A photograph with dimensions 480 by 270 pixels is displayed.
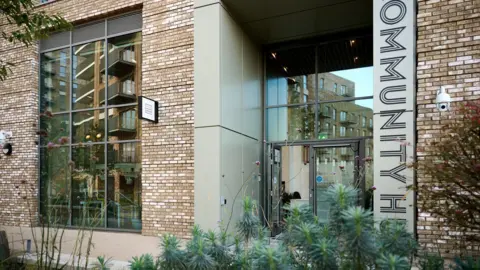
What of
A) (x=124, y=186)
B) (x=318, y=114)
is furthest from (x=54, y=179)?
(x=318, y=114)

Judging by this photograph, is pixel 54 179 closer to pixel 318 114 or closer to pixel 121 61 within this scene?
pixel 121 61

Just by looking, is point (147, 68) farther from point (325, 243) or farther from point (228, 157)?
point (325, 243)

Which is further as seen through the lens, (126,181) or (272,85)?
(272,85)

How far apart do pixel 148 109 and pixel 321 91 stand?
4.41 meters

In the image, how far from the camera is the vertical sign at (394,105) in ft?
19.1

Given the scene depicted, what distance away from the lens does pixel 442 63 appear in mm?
5758

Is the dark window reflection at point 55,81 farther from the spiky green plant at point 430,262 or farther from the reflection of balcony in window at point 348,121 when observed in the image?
the spiky green plant at point 430,262

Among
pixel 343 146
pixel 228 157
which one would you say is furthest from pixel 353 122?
pixel 228 157

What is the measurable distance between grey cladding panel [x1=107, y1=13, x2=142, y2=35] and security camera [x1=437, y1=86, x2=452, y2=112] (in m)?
7.11

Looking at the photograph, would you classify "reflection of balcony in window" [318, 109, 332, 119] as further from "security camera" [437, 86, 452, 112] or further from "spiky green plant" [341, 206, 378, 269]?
"spiky green plant" [341, 206, 378, 269]

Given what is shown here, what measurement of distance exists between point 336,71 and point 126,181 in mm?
6161

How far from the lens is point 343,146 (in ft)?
29.2

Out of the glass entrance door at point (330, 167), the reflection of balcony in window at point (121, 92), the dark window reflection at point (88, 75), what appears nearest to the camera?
the glass entrance door at point (330, 167)

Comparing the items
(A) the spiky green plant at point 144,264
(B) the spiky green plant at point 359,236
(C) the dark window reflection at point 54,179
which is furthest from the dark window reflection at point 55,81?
(B) the spiky green plant at point 359,236
